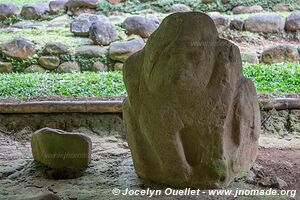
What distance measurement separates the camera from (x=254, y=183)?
10.1 ft

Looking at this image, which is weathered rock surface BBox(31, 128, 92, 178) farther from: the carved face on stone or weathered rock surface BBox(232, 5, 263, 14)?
→ weathered rock surface BBox(232, 5, 263, 14)

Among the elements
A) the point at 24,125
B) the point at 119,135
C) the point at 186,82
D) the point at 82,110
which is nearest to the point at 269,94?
the point at 119,135

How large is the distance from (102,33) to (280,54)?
124 inches

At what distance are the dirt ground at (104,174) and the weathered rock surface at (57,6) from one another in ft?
19.3

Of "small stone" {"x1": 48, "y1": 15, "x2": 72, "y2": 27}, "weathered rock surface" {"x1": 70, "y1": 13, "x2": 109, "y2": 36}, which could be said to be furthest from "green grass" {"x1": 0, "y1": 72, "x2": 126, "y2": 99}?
"small stone" {"x1": 48, "y1": 15, "x2": 72, "y2": 27}

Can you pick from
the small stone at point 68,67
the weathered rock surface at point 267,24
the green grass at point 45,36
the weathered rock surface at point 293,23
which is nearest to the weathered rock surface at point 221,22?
the weathered rock surface at point 267,24

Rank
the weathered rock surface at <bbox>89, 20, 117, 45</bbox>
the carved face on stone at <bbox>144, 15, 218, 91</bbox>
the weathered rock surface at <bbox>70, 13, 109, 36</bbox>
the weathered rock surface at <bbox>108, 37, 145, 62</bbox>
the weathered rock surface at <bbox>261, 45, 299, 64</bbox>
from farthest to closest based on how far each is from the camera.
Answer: the weathered rock surface at <bbox>70, 13, 109, 36</bbox> < the weathered rock surface at <bbox>89, 20, 117, 45</bbox> < the weathered rock surface at <bbox>108, 37, 145, 62</bbox> < the weathered rock surface at <bbox>261, 45, 299, 64</bbox> < the carved face on stone at <bbox>144, 15, 218, 91</bbox>

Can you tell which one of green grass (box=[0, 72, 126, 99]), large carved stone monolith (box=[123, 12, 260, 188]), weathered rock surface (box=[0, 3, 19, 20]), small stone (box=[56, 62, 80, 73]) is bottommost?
small stone (box=[56, 62, 80, 73])

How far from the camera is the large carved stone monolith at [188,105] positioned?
269 centimetres

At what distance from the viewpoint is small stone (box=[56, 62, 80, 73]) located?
7141mm

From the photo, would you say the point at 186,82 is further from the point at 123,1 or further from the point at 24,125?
the point at 123,1

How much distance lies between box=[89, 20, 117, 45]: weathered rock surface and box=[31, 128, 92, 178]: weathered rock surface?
172 inches

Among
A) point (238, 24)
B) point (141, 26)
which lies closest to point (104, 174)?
point (141, 26)

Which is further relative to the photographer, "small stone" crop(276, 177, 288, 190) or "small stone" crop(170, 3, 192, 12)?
"small stone" crop(170, 3, 192, 12)
